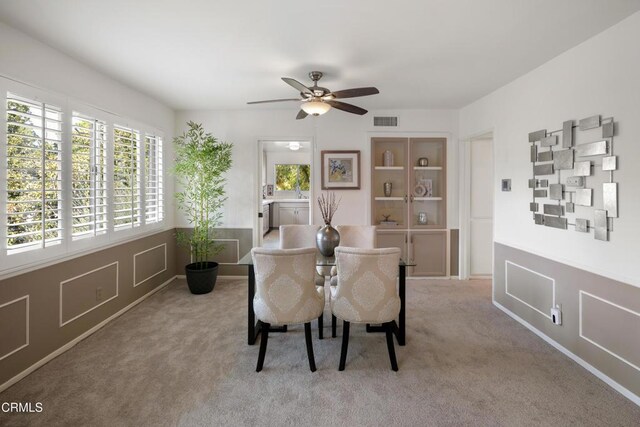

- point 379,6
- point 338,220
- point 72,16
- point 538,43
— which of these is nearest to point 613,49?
point 538,43

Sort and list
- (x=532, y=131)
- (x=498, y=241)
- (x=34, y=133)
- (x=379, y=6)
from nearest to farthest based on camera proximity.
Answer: (x=379, y=6) → (x=34, y=133) → (x=532, y=131) → (x=498, y=241)

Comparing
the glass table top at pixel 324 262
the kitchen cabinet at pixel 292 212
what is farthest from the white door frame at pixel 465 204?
the kitchen cabinet at pixel 292 212

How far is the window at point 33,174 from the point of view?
2307 millimetres

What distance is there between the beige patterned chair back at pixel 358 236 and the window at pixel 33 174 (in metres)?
2.68

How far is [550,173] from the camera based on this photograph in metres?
2.91

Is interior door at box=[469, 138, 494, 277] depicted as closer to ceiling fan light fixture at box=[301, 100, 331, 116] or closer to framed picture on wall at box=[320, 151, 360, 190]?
framed picture on wall at box=[320, 151, 360, 190]

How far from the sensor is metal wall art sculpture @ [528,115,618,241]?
2.33m

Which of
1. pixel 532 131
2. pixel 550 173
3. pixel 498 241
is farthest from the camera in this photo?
pixel 498 241

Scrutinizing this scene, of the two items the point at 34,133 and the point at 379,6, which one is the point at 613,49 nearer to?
the point at 379,6

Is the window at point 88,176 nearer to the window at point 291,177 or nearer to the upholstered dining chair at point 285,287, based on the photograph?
the upholstered dining chair at point 285,287

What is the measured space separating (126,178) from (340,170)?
9.40 feet

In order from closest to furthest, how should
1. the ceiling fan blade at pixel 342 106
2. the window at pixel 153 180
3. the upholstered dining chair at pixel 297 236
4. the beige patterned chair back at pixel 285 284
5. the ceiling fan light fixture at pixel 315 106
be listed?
the beige patterned chair back at pixel 285 284, the ceiling fan light fixture at pixel 315 106, the ceiling fan blade at pixel 342 106, the upholstered dining chair at pixel 297 236, the window at pixel 153 180

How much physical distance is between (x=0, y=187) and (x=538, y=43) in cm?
428

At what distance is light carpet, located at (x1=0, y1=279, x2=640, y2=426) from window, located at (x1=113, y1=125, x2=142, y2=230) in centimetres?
118
